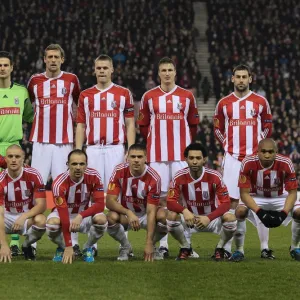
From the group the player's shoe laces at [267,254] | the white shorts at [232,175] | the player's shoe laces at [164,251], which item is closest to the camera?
the player's shoe laces at [267,254]

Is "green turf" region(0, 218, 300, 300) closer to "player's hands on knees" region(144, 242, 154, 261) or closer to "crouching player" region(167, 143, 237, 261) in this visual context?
"player's hands on knees" region(144, 242, 154, 261)

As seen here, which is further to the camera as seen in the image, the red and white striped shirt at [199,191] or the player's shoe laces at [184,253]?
the player's shoe laces at [184,253]

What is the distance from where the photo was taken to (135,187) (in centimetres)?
875

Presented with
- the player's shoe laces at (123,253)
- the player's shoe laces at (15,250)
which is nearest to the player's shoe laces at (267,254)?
the player's shoe laces at (123,253)

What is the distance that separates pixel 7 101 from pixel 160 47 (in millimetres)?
17507

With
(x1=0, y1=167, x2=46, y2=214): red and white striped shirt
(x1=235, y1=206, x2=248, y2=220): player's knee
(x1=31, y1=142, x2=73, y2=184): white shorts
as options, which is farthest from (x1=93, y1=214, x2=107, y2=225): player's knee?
(x1=235, y1=206, x2=248, y2=220): player's knee

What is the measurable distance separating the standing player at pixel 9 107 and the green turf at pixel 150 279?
4.42ft

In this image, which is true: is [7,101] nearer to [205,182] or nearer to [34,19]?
[205,182]

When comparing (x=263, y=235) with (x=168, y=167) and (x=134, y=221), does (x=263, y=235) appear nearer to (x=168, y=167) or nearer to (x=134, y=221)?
(x=168, y=167)

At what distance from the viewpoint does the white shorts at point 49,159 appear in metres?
9.57

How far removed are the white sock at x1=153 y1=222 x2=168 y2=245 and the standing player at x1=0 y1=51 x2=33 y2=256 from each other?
1.58 meters

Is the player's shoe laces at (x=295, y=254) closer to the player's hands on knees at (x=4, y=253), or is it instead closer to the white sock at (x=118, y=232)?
the white sock at (x=118, y=232)

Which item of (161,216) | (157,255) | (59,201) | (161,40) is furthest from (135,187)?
(161,40)

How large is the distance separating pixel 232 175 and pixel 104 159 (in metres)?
1.47
